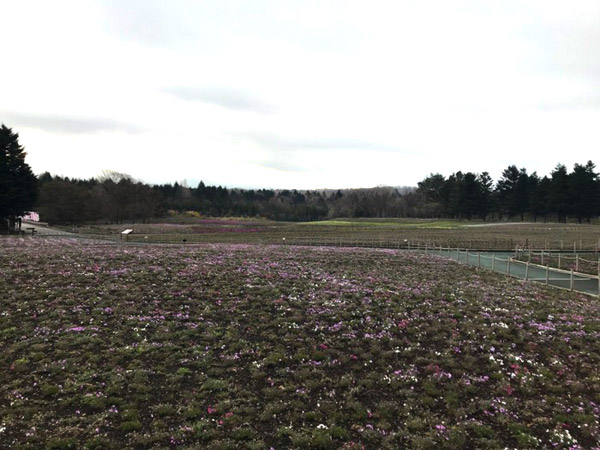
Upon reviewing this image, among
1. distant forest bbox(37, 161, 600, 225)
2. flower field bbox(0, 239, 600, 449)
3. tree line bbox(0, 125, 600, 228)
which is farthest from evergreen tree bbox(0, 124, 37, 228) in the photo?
flower field bbox(0, 239, 600, 449)

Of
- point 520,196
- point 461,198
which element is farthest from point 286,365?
point 520,196

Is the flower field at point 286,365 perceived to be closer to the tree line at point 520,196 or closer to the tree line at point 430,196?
the tree line at point 430,196

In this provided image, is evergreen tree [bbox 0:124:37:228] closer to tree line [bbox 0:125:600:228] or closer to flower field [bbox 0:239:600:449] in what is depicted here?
tree line [bbox 0:125:600:228]

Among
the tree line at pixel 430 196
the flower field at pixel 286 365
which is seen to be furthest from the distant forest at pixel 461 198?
the flower field at pixel 286 365

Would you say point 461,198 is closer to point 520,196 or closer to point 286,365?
point 520,196

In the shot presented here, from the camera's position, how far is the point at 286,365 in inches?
477

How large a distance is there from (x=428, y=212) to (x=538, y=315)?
148526 millimetres

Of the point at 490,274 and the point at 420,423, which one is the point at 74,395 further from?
the point at 490,274

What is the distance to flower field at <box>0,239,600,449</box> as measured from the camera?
8805 mm

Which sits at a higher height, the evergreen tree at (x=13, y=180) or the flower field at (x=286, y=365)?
the evergreen tree at (x=13, y=180)

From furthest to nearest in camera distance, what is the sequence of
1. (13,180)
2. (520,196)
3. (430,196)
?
(430,196) < (520,196) < (13,180)

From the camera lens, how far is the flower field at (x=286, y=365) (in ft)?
28.9

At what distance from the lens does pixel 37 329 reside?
13734 millimetres

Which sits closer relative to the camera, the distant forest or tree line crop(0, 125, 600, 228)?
tree line crop(0, 125, 600, 228)
